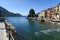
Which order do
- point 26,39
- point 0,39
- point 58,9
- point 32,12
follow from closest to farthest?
point 0,39
point 26,39
point 58,9
point 32,12

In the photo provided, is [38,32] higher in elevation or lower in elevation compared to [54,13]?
lower

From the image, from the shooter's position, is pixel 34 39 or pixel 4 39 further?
pixel 34 39

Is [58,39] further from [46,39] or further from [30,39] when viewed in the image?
[30,39]

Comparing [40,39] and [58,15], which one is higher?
[58,15]

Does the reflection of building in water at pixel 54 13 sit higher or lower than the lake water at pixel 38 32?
higher

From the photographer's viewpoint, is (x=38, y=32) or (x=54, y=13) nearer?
(x=38, y=32)

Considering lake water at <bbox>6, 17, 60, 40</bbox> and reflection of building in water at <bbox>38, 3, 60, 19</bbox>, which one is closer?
lake water at <bbox>6, 17, 60, 40</bbox>

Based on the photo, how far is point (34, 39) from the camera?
19000 millimetres

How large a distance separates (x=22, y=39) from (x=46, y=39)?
12.8 ft

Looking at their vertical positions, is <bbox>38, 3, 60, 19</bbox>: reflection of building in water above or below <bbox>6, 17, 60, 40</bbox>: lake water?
above

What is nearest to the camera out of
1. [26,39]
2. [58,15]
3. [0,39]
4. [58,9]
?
[0,39]

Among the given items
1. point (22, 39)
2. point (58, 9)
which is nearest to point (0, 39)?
point (22, 39)

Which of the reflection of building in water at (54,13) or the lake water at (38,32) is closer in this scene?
the lake water at (38,32)

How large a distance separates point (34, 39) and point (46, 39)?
195cm
